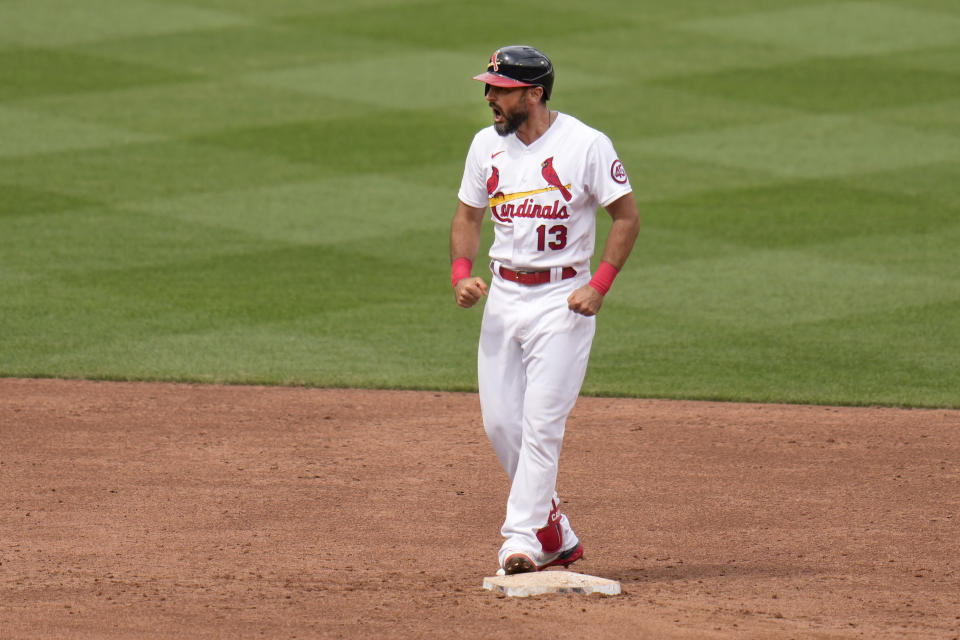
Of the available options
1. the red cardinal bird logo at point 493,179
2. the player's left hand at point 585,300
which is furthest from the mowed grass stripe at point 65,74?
the player's left hand at point 585,300

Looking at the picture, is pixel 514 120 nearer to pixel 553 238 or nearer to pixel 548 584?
pixel 553 238

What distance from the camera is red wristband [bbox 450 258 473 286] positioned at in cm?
629

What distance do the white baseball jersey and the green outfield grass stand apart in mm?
3377

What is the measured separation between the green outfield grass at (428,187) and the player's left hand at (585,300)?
3.44m

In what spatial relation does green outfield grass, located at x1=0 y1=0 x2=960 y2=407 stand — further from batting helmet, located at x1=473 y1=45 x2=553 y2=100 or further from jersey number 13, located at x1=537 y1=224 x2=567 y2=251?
batting helmet, located at x1=473 y1=45 x2=553 y2=100

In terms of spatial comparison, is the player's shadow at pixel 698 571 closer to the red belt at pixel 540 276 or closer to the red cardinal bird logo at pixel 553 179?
the red belt at pixel 540 276

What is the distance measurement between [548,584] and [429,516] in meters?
1.30

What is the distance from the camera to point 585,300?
593 cm

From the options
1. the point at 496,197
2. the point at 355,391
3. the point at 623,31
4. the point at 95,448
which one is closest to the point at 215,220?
the point at 355,391

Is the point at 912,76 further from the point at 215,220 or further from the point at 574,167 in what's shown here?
the point at 574,167

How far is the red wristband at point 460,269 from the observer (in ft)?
20.6

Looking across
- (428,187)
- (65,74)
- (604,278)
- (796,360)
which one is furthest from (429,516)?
(65,74)

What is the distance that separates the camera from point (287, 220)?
12922 mm

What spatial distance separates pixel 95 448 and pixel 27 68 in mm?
11015
